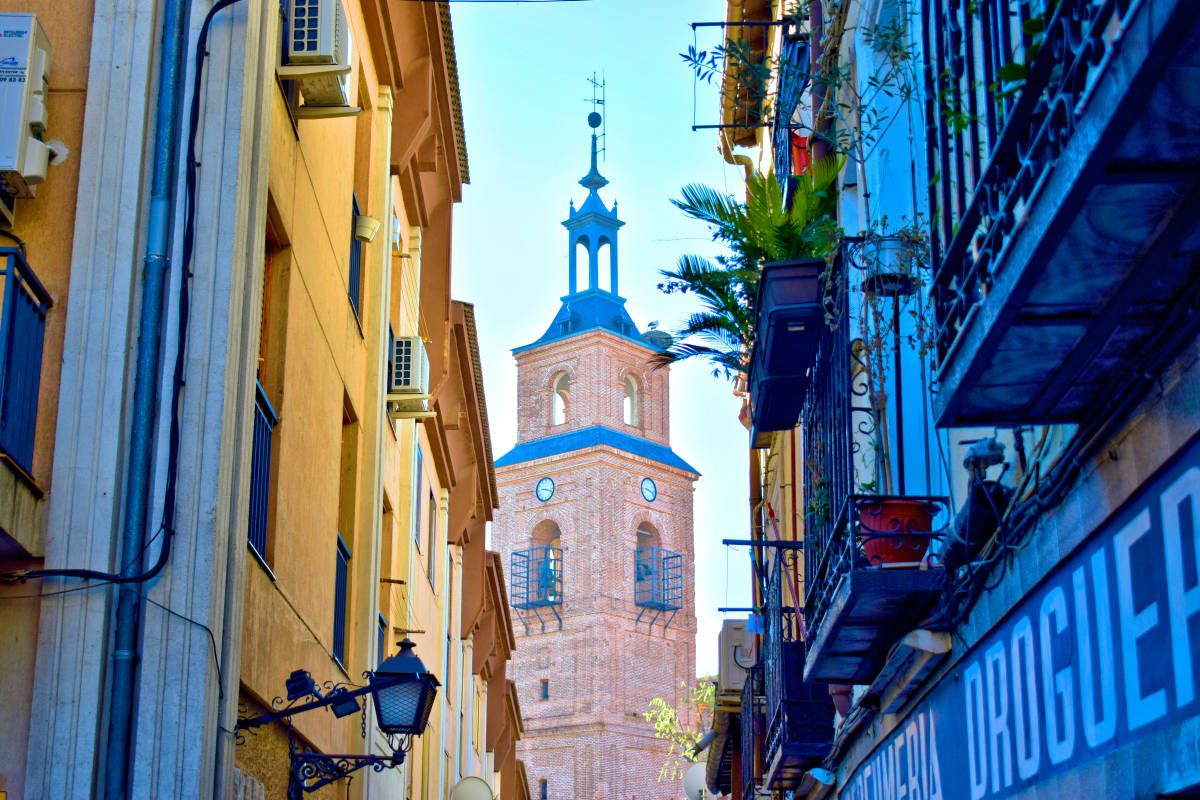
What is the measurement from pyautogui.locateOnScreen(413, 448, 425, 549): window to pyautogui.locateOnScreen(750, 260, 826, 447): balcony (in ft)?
23.3

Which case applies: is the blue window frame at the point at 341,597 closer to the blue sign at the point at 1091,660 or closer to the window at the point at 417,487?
the window at the point at 417,487

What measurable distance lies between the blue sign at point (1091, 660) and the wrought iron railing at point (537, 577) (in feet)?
216

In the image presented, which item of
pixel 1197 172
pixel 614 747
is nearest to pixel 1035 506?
pixel 1197 172

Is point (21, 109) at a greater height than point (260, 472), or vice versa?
point (21, 109)

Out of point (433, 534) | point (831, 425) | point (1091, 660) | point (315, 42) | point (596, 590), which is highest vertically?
point (596, 590)

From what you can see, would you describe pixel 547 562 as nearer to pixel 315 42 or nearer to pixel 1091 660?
pixel 315 42

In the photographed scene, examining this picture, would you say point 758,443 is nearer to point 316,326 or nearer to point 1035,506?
point 316,326

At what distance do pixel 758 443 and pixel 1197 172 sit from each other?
15.7 meters

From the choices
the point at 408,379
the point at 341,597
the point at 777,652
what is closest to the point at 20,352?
the point at 341,597

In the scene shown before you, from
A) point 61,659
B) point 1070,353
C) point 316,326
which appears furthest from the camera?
point 316,326

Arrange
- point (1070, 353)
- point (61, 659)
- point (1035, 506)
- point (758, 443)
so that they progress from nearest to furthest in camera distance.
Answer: point (1070, 353) → point (1035, 506) → point (61, 659) → point (758, 443)

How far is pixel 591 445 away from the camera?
72250 mm

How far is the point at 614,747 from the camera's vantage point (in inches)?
2798

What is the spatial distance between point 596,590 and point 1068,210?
68.9 metres
